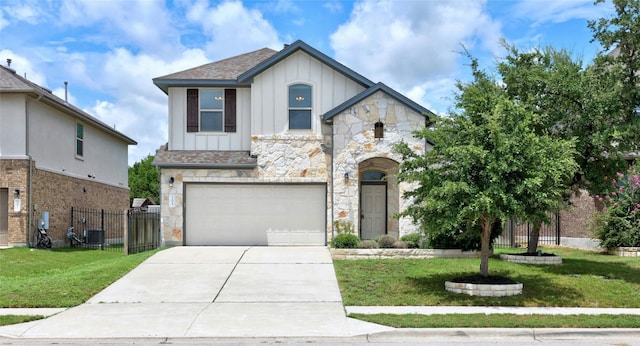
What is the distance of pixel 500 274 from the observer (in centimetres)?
1441

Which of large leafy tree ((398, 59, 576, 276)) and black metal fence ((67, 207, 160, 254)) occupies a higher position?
large leafy tree ((398, 59, 576, 276))

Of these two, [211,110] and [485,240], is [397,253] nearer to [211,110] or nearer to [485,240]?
[485,240]

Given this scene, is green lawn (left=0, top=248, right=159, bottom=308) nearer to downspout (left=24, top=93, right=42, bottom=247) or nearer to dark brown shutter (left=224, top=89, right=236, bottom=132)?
downspout (left=24, top=93, right=42, bottom=247)

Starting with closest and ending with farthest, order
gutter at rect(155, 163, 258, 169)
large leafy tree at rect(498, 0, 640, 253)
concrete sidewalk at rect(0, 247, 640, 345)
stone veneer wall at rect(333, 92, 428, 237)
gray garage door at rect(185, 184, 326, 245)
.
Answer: concrete sidewalk at rect(0, 247, 640, 345), large leafy tree at rect(498, 0, 640, 253), stone veneer wall at rect(333, 92, 428, 237), gutter at rect(155, 163, 258, 169), gray garage door at rect(185, 184, 326, 245)

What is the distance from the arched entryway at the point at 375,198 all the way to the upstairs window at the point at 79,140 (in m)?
14.4

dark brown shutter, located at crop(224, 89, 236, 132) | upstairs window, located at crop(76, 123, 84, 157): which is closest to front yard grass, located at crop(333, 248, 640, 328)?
dark brown shutter, located at crop(224, 89, 236, 132)

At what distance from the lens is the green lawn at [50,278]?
12312 millimetres

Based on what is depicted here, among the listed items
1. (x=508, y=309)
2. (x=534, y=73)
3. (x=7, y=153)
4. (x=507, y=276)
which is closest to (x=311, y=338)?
(x=508, y=309)

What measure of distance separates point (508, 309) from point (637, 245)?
1011 cm

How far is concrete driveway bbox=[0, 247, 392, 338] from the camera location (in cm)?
987

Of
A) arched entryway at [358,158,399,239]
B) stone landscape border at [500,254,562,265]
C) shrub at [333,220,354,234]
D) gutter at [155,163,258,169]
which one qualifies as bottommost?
stone landscape border at [500,254,562,265]

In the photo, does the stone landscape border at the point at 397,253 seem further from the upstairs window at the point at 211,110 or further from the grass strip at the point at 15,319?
the grass strip at the point at 15,319

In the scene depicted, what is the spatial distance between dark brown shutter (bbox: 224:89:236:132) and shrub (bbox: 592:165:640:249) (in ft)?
41.9

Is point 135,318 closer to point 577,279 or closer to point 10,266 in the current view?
point 10,266
